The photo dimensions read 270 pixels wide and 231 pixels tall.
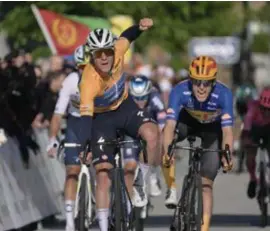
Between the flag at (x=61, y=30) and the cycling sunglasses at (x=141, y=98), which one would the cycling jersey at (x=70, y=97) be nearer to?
the cycling sunglasses at (x=141, y=98)

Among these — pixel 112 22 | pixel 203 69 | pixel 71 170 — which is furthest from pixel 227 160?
pixel 112 22

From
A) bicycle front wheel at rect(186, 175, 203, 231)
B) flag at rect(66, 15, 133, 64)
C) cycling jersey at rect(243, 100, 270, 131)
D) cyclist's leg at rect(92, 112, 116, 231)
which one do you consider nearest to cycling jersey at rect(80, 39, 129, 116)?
cyclist's leg at rect(92, 112, 116, 231)

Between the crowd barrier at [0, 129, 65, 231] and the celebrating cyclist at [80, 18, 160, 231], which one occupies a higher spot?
the celebrating cyclist at [80, 18, 160, 231]

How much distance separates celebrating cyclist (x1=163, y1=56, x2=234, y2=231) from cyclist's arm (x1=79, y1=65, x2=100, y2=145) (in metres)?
0.76

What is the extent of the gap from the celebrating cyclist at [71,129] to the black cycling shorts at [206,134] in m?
1.19

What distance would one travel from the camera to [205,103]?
12.4 meters

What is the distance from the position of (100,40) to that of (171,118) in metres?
0.98

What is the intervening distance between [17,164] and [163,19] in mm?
19647

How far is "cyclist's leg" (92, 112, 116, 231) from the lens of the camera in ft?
39.9

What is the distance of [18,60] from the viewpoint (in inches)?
657

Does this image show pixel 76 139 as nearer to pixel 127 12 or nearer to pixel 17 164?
pixel 17 164

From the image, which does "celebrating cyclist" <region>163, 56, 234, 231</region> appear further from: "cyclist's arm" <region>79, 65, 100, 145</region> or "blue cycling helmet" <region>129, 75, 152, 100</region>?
"blue cycling helmet" <region>129, 75, 152, 100</region>

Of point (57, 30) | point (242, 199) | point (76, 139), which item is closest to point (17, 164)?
point (76, 139)

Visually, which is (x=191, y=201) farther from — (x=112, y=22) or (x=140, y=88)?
(x=112, y=22)
